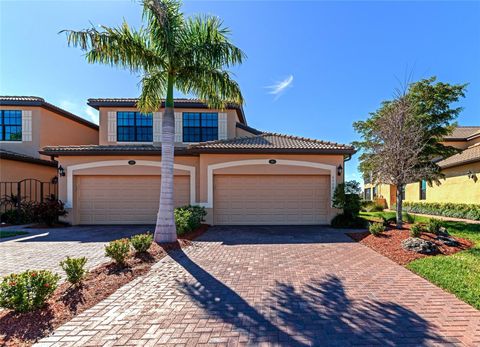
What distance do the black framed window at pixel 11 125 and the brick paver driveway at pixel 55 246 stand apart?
876 centimetres

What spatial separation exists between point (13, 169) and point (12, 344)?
1606 centimetres

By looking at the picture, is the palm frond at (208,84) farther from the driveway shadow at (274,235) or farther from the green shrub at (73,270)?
the green shrub at (73,270)

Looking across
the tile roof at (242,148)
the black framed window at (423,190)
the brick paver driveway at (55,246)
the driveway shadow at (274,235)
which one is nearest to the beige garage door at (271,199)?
the driveway shadow at (274,235)

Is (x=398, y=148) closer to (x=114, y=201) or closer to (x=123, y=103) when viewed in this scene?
(x=114, y=201)

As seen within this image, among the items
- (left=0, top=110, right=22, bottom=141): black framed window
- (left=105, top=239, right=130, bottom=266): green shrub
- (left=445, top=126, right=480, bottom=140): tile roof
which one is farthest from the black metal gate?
(left=445, top=126, right=480, bottom=140): tile roof

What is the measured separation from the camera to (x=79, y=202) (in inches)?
507

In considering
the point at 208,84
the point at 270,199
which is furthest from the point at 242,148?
the point at 208,84

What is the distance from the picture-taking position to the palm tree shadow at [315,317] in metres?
3.25

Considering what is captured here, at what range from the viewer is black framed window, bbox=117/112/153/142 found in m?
16.0

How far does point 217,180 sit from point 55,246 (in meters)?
7.00

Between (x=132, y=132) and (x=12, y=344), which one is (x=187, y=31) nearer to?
(x=12, y=344)

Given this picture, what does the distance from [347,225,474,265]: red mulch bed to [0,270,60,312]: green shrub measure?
7.61 metres

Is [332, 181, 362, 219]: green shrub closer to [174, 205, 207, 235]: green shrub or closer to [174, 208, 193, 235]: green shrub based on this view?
[174, 205, 207, 235]: green shrub

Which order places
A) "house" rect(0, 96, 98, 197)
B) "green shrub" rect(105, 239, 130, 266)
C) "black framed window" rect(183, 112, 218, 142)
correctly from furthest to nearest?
"black framed window" rect(183, 112, 218, 142) → "house" rect(0, 96, 98, 197) → "green shrub" rect(105, 239, 130, 266)
